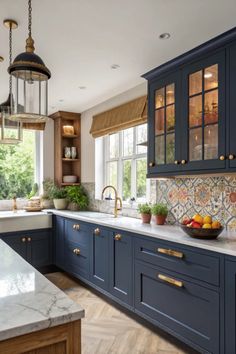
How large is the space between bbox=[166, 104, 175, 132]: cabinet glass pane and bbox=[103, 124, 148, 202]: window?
0.74 metres

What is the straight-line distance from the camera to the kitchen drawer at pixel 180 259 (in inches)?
81.6

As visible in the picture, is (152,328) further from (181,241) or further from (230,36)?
(230,36)

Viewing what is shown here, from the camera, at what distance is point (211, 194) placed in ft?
9.02

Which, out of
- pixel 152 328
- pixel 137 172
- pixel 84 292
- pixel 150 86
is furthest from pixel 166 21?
pixel 84 292

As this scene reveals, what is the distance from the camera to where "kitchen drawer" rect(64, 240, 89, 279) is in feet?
12.0

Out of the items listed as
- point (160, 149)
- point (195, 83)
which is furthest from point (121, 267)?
point (195, 83)

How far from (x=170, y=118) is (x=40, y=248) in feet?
8.85

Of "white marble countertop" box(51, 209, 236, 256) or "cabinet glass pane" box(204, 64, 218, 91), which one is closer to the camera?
"white marble countertop" box(51, 209, 236, 256)

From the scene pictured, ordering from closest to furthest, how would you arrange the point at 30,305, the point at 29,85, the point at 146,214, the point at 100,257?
the point at 30,305, the point at 29,85, the point at 146,214, the point at 100,257

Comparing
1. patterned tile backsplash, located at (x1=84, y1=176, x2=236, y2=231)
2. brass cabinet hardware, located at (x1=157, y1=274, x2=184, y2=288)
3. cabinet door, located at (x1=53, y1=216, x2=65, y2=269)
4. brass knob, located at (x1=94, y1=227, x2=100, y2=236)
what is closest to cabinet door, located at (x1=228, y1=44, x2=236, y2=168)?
patterned tile backsplash, located at (x1=84, y1=176, x2=236, y2=231)

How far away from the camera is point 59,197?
15.7ft

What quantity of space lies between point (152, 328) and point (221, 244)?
1143 millimetres

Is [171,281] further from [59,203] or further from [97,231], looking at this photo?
[59,203]

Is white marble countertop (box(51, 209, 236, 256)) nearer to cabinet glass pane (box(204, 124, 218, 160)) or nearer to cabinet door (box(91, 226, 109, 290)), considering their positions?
cabinet door (box(91, 226, 109, 290))
